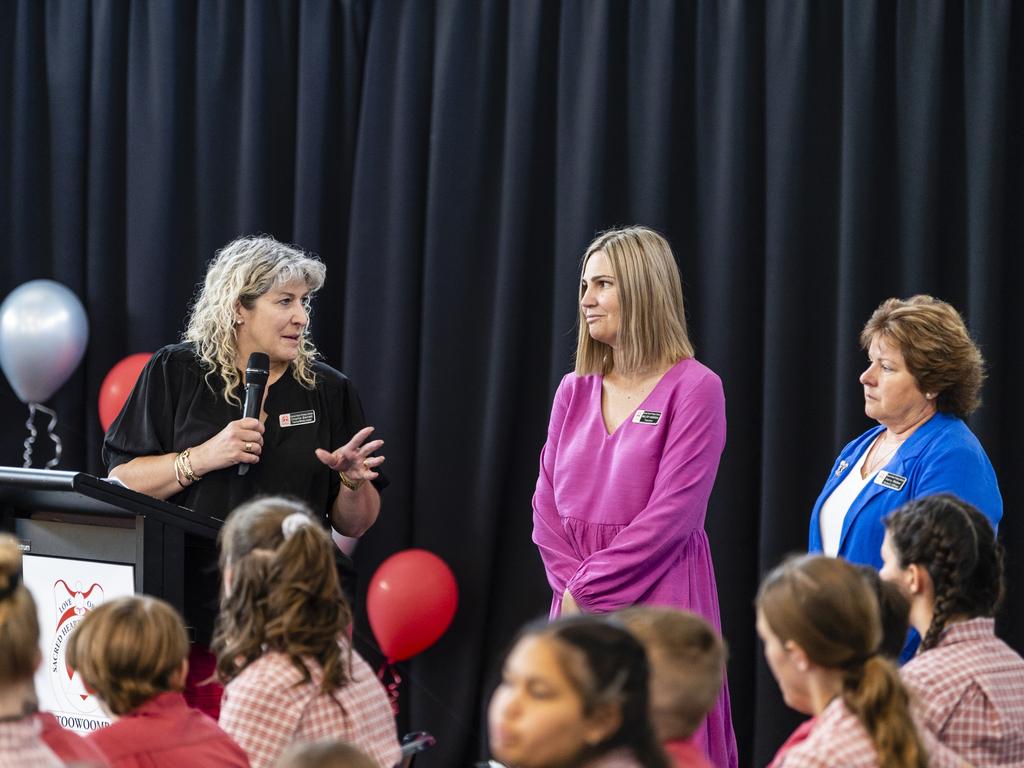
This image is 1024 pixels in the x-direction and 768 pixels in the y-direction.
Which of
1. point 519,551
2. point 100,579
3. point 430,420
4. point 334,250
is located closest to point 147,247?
point 334,250

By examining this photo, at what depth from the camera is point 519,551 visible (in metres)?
4.30

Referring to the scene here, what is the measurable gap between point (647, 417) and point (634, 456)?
4.2 inches

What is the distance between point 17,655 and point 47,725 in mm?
171

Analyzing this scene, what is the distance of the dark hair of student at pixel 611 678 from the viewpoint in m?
1.54

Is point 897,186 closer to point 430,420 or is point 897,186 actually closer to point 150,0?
point 430,420

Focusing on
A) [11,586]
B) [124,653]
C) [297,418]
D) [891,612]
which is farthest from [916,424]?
[11,586]

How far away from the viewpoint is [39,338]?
168 inches

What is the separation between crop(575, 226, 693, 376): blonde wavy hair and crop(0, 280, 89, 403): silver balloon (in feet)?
6.95

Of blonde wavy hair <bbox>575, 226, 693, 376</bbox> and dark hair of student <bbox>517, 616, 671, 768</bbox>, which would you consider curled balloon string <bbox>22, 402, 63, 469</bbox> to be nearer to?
blonde wavy hair <bbox>575, 226, 693, 376</bbox>

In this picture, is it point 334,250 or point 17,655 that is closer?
point 17,655

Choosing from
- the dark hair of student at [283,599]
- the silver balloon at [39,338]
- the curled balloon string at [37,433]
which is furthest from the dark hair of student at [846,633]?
the curled balloon string at [37,433]

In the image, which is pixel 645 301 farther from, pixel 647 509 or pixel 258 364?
pixel 258 364

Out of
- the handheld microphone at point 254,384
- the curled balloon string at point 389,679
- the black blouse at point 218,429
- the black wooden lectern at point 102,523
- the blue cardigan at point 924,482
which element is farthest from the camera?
the curled balloon string at point 389,679

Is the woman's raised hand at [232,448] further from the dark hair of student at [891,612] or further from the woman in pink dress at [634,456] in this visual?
the dark hair of student at [891,612]
